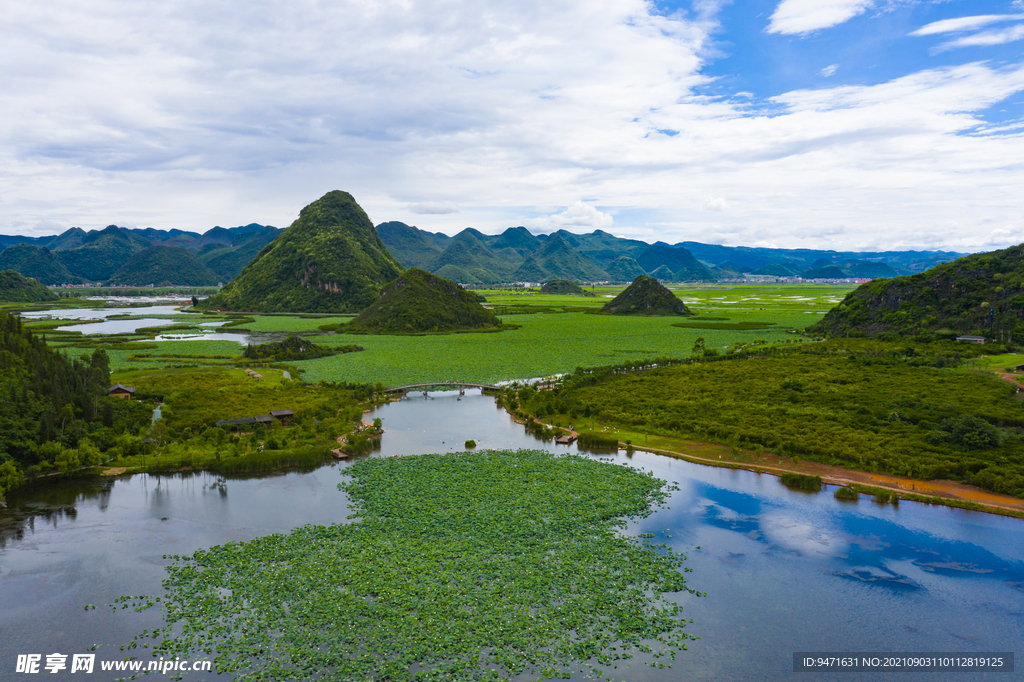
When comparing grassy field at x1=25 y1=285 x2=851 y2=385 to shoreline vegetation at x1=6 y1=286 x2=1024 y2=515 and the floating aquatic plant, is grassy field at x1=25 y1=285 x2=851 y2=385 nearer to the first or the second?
shoreline vegetation at x1=6 y1=286 x2=1024 y2=515

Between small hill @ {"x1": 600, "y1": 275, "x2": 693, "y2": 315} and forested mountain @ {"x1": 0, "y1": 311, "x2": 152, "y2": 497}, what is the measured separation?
13850 centimetres

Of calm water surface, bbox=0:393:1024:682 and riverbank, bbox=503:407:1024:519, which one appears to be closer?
calm water surface, bbox=0:393:1024:682

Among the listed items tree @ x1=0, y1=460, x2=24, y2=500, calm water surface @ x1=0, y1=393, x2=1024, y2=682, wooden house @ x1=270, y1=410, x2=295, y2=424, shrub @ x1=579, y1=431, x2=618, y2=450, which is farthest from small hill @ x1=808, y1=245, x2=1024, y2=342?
tree @ x1=0, y1=460, x2=24, y2=500

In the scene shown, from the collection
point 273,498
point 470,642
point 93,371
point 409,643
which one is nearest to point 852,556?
point 470,642

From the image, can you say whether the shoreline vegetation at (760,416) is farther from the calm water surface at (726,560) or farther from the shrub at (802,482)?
the calm water surface at (726,560)

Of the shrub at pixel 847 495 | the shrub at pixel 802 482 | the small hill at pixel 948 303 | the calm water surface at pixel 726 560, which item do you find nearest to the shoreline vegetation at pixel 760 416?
the shrub at pixel 847 495

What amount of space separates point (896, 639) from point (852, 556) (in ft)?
20.2

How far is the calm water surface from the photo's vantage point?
21.2 metres

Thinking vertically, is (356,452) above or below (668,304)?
below

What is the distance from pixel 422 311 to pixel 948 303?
4102 inches

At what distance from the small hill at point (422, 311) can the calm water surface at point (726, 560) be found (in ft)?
279

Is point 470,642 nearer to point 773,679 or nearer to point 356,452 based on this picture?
point 773,679

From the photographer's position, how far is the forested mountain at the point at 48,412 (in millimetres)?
36719

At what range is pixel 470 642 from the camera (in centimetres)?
2053
